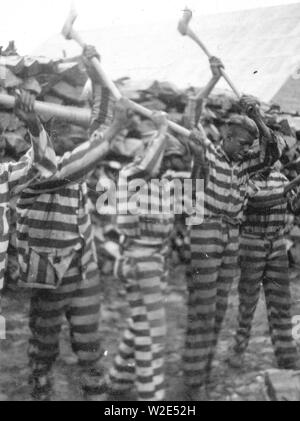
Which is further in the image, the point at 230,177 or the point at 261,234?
the point at 261,234

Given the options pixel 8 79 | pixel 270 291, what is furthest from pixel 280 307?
pixel 8 79

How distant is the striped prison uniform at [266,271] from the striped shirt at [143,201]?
92cm

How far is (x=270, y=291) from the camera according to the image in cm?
369

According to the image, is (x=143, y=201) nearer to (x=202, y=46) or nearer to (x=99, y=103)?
A: (x=99, y=103)

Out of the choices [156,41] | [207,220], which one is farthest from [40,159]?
[156,41]

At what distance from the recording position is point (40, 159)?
102 inches

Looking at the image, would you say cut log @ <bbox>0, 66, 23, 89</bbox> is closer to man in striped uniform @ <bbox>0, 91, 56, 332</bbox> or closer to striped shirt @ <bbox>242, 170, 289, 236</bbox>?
man in striped uniform @ <bbox>0, 91, 56, 332</bbox>

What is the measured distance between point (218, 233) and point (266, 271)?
0.58 metres

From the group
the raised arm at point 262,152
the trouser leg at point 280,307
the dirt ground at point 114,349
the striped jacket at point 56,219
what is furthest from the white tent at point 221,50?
the dirt ground at point 114,349

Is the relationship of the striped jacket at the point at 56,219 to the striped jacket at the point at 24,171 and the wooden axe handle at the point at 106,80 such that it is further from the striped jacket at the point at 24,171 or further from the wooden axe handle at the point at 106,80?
the wooden axe handle at the point at 106,80

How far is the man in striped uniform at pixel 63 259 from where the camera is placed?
106 inches

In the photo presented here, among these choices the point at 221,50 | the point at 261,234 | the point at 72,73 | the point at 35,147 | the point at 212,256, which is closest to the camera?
the point at 35,147

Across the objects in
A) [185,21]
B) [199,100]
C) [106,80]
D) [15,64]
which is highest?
[185,21]
